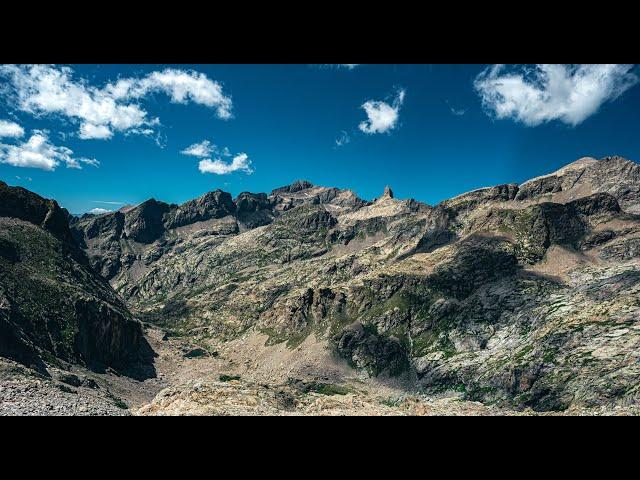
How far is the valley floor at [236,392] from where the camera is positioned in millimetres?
58312

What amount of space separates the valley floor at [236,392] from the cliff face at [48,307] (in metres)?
10.5

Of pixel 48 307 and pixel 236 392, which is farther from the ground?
pixel 48 307

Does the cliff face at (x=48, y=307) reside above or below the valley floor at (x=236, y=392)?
above

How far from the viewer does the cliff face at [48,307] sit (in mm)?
118375

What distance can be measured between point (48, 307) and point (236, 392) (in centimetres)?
10752

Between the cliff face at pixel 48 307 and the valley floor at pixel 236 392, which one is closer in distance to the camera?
the valley floor at pixel 236 392

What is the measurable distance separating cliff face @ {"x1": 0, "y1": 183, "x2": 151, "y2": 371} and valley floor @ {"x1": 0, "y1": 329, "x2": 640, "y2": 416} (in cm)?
1051

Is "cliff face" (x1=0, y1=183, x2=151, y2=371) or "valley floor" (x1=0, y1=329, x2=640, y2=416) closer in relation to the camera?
"valley floor" (x1=0, y1=329, x2=640, y2=416)

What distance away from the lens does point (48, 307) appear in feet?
463

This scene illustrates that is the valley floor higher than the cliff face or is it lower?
lower

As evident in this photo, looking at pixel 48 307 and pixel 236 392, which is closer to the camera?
pixel 236 392

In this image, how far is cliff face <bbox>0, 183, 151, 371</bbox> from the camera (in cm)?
11838
